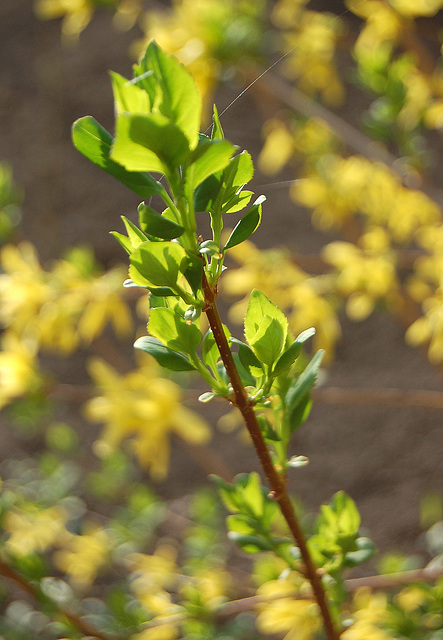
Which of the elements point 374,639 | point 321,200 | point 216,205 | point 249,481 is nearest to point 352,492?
point 321,200

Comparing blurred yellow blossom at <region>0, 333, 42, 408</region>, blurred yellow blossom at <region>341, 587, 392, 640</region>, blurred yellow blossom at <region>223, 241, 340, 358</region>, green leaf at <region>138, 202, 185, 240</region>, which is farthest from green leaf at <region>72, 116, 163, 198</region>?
blurred yellow blossom at <region>0, 333, 42, 408</region>

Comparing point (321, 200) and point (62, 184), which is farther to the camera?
point (62, 184)

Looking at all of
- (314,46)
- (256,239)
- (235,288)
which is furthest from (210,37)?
(256,239)

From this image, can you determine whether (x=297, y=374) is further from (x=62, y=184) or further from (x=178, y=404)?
(x=62, y=184)

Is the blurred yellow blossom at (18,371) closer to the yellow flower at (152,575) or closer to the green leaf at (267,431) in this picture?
the yellow flower at (152,575)

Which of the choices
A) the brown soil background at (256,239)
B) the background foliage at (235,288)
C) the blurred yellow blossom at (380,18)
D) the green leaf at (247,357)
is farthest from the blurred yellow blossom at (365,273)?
the green leaf at (247,357)

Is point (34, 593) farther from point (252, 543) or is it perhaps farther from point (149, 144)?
point (149, 144)
